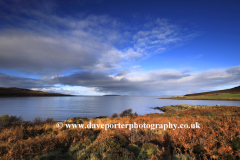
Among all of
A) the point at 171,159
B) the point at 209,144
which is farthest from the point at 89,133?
the point at 209,144

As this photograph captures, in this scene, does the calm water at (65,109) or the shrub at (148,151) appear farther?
the calm water at (65,109)

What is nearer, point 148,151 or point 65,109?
point 148,151

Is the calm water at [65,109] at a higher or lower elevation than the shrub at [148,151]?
lower

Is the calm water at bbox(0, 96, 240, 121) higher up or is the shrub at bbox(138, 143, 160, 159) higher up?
the shrub at bbox(138, 143, 160, 159)

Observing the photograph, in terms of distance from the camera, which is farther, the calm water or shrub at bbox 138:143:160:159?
the calm water

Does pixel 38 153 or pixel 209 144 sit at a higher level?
pixel 209 144

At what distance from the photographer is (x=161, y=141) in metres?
6.89

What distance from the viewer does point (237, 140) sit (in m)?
6.20

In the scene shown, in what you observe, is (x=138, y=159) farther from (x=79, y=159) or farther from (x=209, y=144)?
(x=209, y=144)

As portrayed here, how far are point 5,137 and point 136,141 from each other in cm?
810

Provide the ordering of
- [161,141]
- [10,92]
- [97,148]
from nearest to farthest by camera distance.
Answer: [97,148], [161,141], [10,92]

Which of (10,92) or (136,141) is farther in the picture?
(10,92)

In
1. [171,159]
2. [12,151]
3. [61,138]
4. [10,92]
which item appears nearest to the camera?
[171,159]

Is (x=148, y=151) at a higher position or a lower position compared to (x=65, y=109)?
higher
